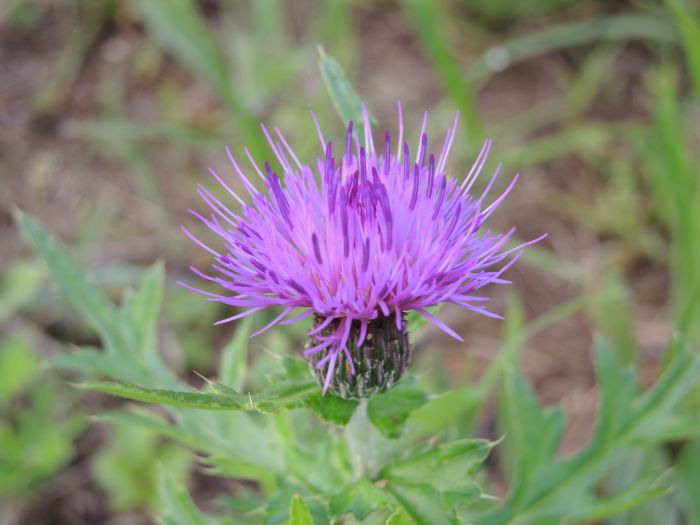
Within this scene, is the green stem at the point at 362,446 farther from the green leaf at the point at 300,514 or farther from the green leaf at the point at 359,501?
the green leaf at the point at 300,514

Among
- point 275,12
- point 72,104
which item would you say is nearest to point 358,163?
point 275,12

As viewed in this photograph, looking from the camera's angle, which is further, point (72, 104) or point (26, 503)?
point (72, 104)

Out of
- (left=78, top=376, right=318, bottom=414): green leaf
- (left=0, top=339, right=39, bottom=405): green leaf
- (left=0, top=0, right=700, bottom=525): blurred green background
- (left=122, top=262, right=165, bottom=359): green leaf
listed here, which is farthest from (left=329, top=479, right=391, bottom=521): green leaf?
(left=0, top=339, right=39, bottom=405): green leaf

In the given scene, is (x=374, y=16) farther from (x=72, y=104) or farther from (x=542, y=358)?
(x=542, y=358)

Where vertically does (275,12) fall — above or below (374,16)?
below

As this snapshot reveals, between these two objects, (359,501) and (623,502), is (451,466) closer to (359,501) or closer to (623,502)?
(359,501)

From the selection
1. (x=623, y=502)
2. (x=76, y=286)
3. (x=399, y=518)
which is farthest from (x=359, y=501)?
(x=76, y=286)
